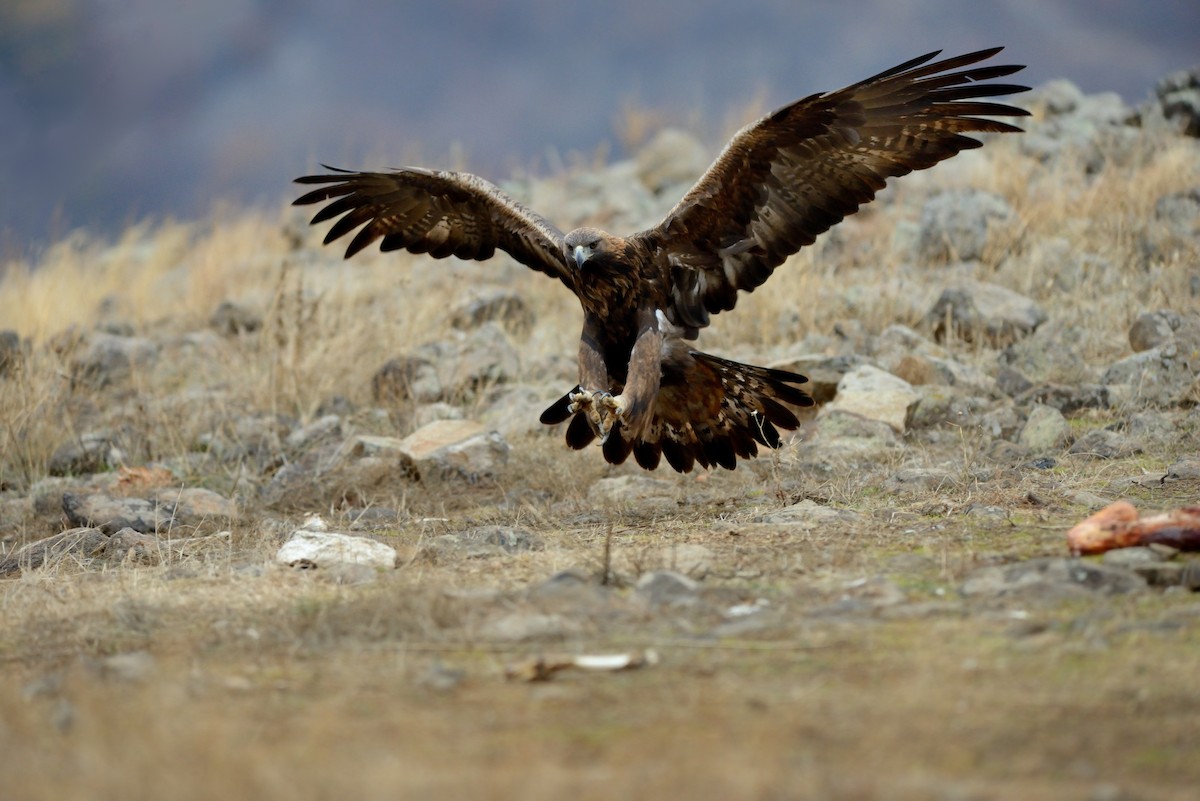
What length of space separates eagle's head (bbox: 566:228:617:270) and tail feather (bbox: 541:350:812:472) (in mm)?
721

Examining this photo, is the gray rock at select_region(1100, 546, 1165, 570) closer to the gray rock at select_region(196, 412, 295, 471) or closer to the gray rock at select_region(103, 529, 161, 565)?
the gray rock at select_region(103, 529, 161, 565)

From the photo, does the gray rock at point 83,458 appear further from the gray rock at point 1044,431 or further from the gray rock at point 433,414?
the gray rock at point 1044,431

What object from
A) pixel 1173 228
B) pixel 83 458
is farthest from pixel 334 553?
pixel 1173 228

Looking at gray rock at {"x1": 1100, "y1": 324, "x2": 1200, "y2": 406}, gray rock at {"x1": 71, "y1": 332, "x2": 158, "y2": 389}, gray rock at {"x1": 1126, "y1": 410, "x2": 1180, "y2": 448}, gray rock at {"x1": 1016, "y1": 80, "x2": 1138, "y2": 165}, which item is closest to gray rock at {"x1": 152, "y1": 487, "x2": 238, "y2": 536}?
gray rock at {"x1": 71, "y1": 332, "x2": 158, "y2": 389}

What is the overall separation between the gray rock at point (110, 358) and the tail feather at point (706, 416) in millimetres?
6221

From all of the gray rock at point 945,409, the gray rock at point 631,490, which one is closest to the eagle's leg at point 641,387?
the gray rock at point 631,490

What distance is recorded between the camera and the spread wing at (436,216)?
7.41 m

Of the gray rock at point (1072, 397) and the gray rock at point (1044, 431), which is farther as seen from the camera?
the gray rock at point (1072, 397)

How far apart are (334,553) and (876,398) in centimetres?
440

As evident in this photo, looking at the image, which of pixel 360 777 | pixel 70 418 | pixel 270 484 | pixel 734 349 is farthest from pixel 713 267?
pixel 70 418

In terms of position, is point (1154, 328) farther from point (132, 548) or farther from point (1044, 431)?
point (132, 548)

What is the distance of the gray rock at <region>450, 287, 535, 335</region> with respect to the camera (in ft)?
42.2

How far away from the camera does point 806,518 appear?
5.46 m

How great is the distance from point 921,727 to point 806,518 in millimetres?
2763
